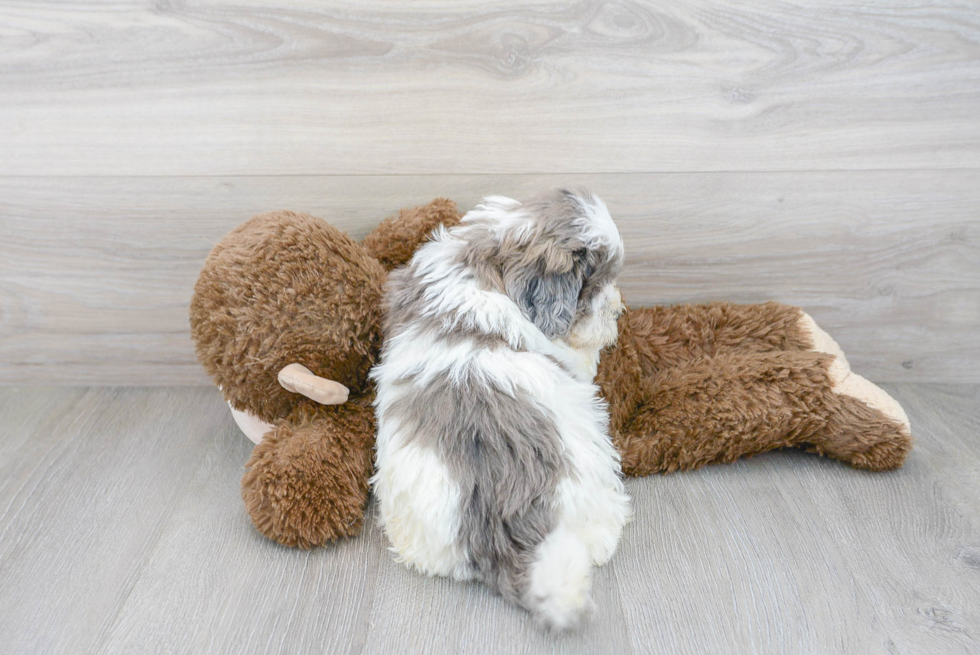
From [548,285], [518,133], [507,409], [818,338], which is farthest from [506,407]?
[818,338]

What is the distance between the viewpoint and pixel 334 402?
3.63 ft

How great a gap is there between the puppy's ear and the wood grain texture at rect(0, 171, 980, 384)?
1.23ft

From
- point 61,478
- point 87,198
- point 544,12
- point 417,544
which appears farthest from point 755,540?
point 87,198

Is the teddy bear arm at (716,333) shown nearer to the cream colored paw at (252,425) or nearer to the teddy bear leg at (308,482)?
the teddy bear leg at (308,482)

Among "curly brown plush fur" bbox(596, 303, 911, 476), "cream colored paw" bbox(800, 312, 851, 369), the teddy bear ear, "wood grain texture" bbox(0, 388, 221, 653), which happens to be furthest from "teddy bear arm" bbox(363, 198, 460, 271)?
"cream colored paw" bbox(800, 312, 851, 369)

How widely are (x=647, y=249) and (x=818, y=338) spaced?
39 centimetres

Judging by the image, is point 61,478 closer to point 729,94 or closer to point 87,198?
point 87,198

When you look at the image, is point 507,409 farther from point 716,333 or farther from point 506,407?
point 716,333

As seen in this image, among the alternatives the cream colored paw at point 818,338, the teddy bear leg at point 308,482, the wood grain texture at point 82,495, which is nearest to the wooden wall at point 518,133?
the cream colored paw at point 818,338

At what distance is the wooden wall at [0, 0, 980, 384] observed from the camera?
1.23 metres

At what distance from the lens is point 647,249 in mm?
1381

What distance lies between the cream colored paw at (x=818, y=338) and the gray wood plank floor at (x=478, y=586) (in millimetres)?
236

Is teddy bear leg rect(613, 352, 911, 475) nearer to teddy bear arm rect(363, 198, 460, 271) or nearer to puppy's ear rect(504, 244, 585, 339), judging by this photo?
puppy's ear rect(504, 244, 585, 339)

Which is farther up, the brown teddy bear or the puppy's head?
the puppy's head
